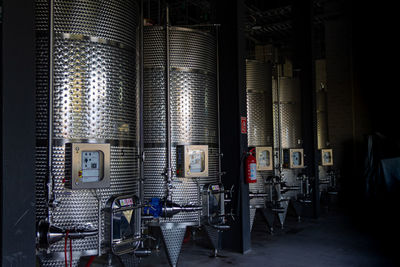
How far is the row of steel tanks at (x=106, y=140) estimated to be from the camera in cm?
353

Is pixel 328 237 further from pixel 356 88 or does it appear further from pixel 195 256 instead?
pixel 356 88

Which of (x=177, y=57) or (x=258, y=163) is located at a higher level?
(x=177, y=57)

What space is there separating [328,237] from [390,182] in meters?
3.39

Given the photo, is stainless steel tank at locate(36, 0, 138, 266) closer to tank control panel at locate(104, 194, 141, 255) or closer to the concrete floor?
tank control panel at locate(104, 194, 141, 255)

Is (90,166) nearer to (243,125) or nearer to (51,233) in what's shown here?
(51,233)

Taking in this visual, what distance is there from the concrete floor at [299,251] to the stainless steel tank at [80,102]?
6.17ft

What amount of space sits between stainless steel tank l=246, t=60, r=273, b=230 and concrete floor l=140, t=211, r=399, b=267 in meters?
0.80

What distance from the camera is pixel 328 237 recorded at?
694 cm

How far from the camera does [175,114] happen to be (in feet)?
16.6

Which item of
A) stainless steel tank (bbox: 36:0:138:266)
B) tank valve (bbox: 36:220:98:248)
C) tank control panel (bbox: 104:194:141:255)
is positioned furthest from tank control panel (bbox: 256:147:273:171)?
tank valve (bbox: 36:220:98:248)

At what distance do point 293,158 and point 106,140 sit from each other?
5.58 meters

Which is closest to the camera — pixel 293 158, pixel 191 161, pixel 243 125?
pixel 191 161

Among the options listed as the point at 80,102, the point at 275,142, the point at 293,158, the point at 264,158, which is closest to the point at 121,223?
the point at 80,102

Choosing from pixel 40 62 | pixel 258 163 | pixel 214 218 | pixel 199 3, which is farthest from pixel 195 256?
pixel 199 3
